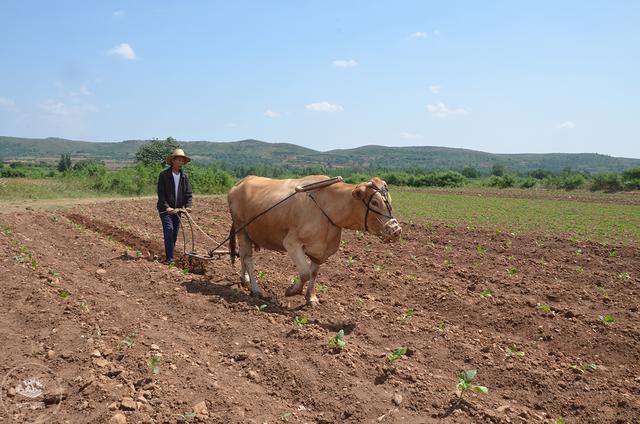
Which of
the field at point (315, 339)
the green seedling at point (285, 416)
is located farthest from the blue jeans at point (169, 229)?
the green seedling at point (285, 416)

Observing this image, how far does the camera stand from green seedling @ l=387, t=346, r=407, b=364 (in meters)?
5.84

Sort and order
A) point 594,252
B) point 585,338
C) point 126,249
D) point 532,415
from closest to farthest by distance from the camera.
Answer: point 532,415, point 585,338, point 126,249, point 594,252

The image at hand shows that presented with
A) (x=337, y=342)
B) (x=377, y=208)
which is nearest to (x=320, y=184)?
(x=377, y=208)

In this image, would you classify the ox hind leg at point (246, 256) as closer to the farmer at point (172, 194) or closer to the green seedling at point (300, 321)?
the farmer at point (172, 194)

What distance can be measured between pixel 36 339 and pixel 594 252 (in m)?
15.0

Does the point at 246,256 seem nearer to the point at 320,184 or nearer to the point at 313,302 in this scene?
the point at 313,302

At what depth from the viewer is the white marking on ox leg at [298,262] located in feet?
25.2

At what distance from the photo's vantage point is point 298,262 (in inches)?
303

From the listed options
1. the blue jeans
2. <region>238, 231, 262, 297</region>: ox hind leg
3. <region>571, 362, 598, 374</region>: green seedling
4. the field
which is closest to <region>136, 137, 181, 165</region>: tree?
the field

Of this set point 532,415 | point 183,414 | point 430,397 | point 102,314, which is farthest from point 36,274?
point 532,415

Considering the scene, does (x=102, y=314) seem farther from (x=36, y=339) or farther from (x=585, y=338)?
(x=585, y=338)

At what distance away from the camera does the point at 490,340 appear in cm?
708

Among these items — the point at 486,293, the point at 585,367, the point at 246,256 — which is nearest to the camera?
the point at 585,367

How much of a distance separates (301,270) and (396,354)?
2.15 m
